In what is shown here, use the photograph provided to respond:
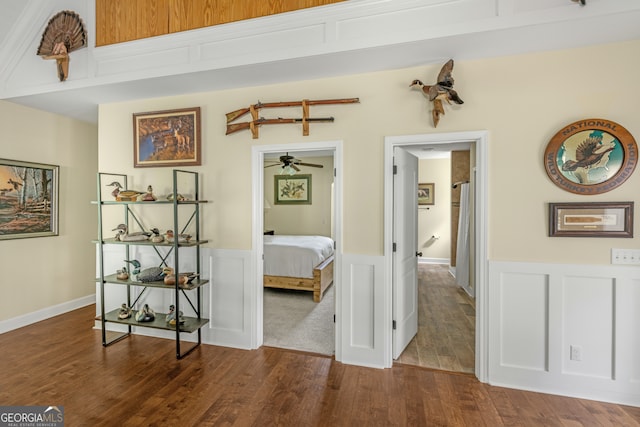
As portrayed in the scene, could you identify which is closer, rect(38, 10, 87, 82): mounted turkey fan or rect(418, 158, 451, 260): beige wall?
rect(38, 10, 87, 82): mounted turkey fan

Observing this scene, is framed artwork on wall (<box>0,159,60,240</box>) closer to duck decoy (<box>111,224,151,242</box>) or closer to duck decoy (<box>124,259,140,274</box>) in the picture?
duck decoy (<box>111,224,151,242</box>)

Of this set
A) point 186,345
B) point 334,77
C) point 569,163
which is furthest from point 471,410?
point 334,77

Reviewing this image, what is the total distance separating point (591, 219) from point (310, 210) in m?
5.98

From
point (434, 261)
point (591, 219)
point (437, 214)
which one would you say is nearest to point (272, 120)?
point (591, 219)

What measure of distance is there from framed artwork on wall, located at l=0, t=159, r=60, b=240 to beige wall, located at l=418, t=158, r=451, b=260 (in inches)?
268

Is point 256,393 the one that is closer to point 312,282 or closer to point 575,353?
point 312,282

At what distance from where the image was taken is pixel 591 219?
2.26 m

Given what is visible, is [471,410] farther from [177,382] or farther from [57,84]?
[57,84]

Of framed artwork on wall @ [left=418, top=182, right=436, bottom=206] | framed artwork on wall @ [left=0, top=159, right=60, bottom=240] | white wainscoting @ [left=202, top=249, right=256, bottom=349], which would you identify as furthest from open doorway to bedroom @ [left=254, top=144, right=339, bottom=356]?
framed artwork on wall @ [left=0, top=159, right=60, bottom=240]

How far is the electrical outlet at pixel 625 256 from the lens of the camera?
7.22ft

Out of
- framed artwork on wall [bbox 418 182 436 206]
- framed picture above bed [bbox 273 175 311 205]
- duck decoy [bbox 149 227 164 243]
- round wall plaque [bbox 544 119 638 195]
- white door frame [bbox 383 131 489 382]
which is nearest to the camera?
round wall plaque [bbox 544 119 638 195]

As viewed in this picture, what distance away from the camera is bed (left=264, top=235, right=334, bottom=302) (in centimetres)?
453

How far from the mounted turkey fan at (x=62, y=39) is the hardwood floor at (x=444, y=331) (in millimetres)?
4318

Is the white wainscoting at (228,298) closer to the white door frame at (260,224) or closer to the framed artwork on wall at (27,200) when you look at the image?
the white door frame at (260,224)
